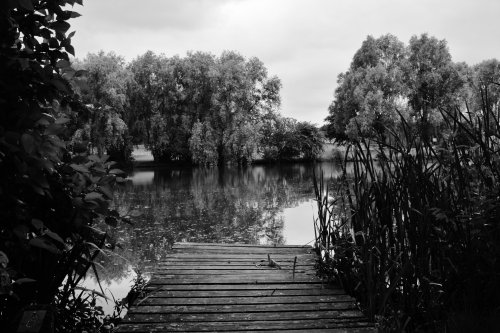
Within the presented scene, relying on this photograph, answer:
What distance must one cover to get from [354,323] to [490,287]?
2.75ft

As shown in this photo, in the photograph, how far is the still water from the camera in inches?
254

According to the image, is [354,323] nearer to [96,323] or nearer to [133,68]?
[96,323]

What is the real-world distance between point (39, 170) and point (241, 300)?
6.56 ft

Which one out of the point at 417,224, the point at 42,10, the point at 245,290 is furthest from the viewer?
the point at 245,290

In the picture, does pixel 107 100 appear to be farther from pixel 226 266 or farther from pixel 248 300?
pixel 248 300

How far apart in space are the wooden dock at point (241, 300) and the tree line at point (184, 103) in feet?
65.4

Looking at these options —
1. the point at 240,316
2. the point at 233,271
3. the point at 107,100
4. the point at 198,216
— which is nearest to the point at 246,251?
the point at 233,271

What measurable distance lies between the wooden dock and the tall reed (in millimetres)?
324

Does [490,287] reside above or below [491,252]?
below

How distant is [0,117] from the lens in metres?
1.85

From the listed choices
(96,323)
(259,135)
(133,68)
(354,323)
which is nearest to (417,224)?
(354,323)

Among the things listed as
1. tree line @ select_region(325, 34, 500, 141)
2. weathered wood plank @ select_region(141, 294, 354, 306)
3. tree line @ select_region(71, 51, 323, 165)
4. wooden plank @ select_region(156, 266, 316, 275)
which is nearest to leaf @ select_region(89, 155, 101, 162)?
weathered wood plank @ select_region(141, 294, 354, 306)

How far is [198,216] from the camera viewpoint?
34.7 feet

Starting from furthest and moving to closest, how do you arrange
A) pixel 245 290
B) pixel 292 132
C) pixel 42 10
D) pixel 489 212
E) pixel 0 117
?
pixel 292 132, pixel 245 290, pixel 489 212, pixel 42 10, pixel 0 117
